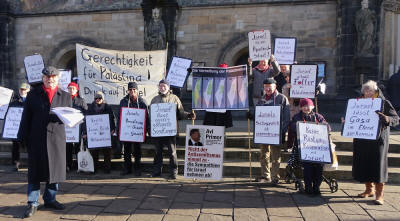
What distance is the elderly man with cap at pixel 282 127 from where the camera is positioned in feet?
17.0

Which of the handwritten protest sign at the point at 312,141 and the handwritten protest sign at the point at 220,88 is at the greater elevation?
the handwritten protest sign at the point at 220,88

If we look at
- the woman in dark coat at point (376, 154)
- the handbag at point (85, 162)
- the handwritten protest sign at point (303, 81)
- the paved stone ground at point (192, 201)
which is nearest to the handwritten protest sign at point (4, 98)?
the paved stone ground at point (192, 201)

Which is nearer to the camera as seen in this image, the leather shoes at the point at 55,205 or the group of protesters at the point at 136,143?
the group of protesters at the point at 136,143

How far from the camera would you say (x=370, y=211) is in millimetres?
4266

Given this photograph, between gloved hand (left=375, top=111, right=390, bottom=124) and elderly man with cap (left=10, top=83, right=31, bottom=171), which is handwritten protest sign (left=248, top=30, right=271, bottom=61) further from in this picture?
elderly man with cap (left=10, top=83, right=31, bottom=171)

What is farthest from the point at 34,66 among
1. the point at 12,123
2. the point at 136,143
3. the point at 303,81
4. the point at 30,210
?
the point at 303,81

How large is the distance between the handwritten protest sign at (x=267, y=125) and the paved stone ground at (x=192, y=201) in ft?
2.78

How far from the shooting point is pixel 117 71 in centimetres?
691

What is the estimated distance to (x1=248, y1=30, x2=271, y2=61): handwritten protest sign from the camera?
6277mm

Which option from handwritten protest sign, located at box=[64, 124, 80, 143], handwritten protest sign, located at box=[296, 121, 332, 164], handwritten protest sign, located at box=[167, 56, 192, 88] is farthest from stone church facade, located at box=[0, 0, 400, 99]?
handwritten protest sign, located at box=[296, 121, 332, 164]

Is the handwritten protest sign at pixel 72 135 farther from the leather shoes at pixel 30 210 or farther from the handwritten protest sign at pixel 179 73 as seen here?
the handwritten protest sign at pixel 179 73

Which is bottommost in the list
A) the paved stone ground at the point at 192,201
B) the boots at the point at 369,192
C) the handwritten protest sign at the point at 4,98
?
the paved stone ground at the point at 192,201

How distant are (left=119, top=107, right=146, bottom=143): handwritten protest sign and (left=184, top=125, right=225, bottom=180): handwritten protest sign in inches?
42.0

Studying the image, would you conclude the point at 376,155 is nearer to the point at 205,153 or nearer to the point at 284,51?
the point at 205,153
